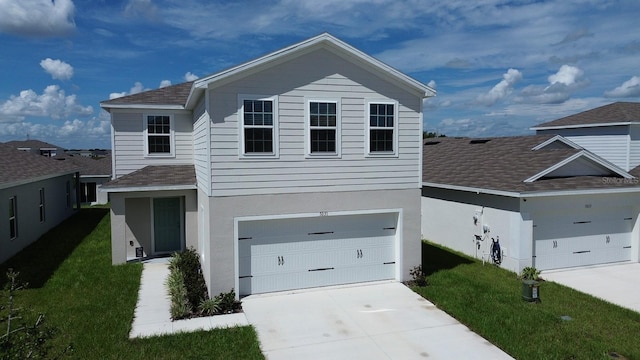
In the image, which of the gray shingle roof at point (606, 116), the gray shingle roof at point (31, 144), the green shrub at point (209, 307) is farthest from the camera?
the gray shingle roof at point (31, 144)

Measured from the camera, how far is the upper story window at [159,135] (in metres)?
15.8

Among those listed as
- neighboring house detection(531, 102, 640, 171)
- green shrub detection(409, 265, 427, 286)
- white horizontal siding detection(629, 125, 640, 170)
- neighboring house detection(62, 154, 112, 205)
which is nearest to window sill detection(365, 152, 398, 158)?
green shrub detection(409, 265, 427, 286)

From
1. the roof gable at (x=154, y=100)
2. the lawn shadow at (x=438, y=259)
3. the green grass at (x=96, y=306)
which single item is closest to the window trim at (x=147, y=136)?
the roof gable at (x=154, y=100)

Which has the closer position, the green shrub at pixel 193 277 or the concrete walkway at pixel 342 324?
the concrete walkway at pixel 342 324

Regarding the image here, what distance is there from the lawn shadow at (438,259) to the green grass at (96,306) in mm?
6895

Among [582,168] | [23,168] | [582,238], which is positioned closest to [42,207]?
[23,168]

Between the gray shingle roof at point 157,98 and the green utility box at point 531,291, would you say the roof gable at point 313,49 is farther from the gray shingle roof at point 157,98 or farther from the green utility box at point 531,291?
the green utility box at point 531,291

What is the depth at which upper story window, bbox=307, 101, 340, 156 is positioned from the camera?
11750 mm

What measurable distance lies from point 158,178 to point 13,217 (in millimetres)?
6208

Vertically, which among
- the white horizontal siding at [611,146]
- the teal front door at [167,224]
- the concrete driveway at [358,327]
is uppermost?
the white horizontal siding at [611,146]

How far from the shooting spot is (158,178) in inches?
577

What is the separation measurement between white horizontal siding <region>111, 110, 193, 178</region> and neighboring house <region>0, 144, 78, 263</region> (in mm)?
3695

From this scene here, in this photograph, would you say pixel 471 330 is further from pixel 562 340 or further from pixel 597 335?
pixel 597 335

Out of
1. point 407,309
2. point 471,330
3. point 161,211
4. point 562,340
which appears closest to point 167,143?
point 161,211
